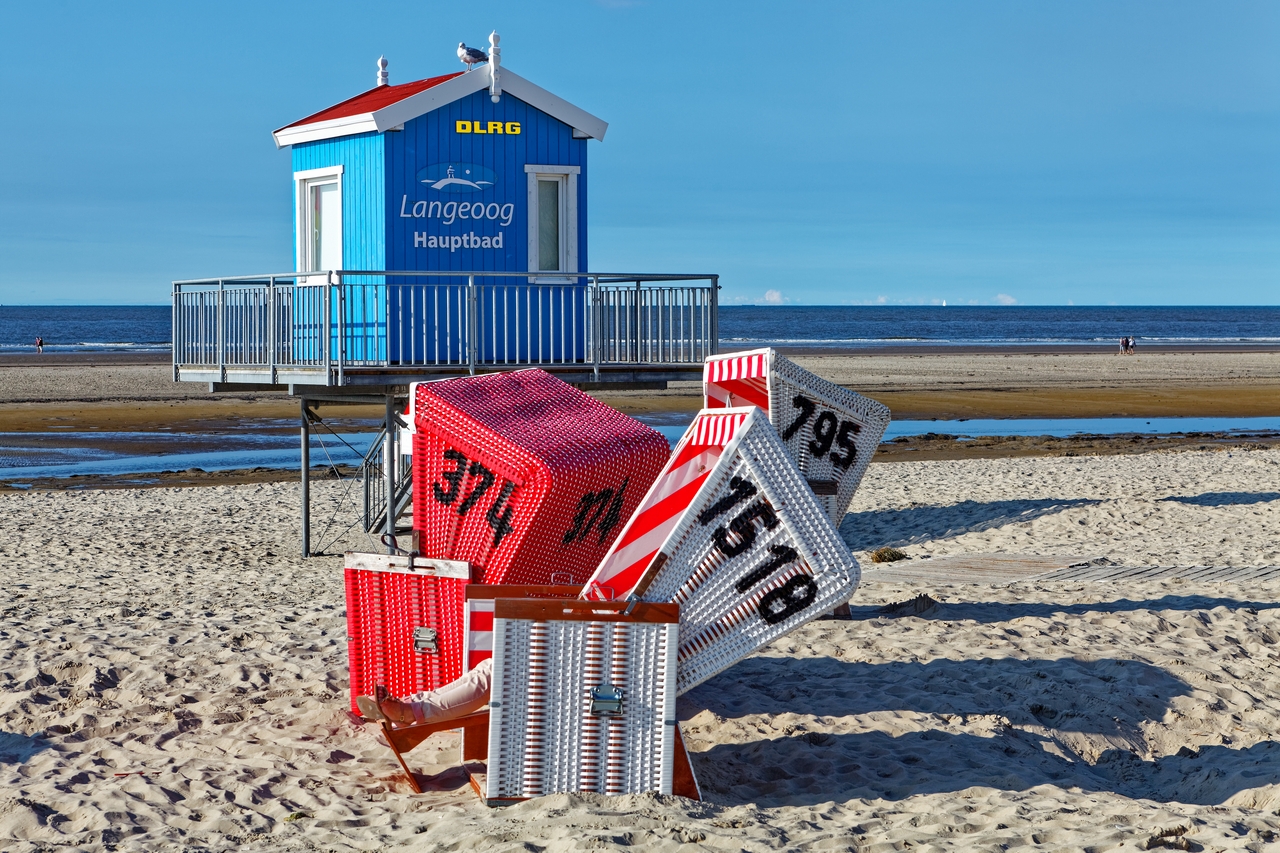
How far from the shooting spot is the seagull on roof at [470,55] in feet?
42.4

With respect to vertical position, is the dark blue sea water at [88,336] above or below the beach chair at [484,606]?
above

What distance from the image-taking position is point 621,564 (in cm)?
A: 583

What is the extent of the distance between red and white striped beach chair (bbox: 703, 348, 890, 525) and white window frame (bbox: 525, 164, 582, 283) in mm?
3508

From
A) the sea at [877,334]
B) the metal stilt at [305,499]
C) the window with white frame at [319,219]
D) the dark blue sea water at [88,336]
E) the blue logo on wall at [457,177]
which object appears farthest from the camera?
the sea at [877,334]

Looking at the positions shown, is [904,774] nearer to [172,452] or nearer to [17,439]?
[172,452]

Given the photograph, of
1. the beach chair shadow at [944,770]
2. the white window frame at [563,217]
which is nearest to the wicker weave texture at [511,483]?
the beach chair shadow at [944,770]

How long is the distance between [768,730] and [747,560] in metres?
1.55

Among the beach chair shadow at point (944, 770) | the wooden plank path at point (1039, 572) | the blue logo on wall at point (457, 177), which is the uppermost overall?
the blue logo on wall at point (457, 177)

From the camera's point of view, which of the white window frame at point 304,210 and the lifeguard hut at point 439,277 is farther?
the white window frame at point 304,210

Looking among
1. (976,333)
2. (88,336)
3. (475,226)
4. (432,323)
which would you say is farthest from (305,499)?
(976,333)

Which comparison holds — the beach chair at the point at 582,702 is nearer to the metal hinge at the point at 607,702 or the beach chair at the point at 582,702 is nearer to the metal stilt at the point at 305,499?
the metal hinge at the point at 607,702

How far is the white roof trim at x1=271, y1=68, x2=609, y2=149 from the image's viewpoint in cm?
1248

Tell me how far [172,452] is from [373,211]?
1279cm

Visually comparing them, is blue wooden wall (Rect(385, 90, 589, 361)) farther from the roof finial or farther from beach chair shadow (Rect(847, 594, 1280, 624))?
beach chair shadow (Rect(847, 594, 1280, 624))
